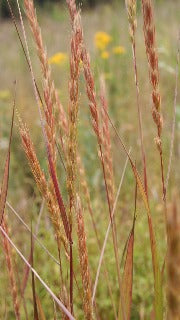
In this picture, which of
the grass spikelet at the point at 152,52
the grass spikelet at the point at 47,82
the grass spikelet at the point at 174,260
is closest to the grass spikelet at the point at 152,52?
the grass spikelet at the point at 152,52

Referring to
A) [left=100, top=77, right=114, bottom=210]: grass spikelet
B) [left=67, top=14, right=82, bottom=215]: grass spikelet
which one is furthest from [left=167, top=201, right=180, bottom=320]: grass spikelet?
[left=100, top=77, right=114, bottom=210]: grass spikelet

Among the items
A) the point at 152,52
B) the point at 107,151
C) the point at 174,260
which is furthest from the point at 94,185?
the point at 174,260

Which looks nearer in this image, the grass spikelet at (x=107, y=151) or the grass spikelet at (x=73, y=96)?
the grass spikelet at (x=73, y=96)

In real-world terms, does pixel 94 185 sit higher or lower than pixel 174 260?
lower

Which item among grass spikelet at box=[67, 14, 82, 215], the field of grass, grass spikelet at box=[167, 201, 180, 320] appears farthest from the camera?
the field of grass

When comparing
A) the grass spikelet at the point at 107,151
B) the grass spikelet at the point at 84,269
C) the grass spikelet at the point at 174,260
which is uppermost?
the grass spikelet at the point at 174,260

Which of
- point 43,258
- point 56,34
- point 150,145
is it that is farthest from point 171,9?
point 43,258

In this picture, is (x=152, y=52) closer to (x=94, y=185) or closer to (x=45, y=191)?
(x=45, y=191)

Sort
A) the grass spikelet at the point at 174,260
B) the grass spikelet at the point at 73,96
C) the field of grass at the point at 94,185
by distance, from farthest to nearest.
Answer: the field of grass at the point at 94,185, the grass spikelet at the point at 73,96, the grass spikelet at the point at 174,260

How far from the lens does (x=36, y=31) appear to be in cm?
70

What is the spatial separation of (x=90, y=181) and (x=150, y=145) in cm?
48

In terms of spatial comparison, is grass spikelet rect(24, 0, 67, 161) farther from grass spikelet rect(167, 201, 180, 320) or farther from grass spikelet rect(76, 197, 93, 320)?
grass spikelet rect(167, 201, 180, 320)

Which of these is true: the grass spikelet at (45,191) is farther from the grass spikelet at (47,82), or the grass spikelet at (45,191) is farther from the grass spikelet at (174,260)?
the grass spikelet at (174,260)

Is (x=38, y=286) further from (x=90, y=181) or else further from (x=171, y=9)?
(x=171, y=9)
